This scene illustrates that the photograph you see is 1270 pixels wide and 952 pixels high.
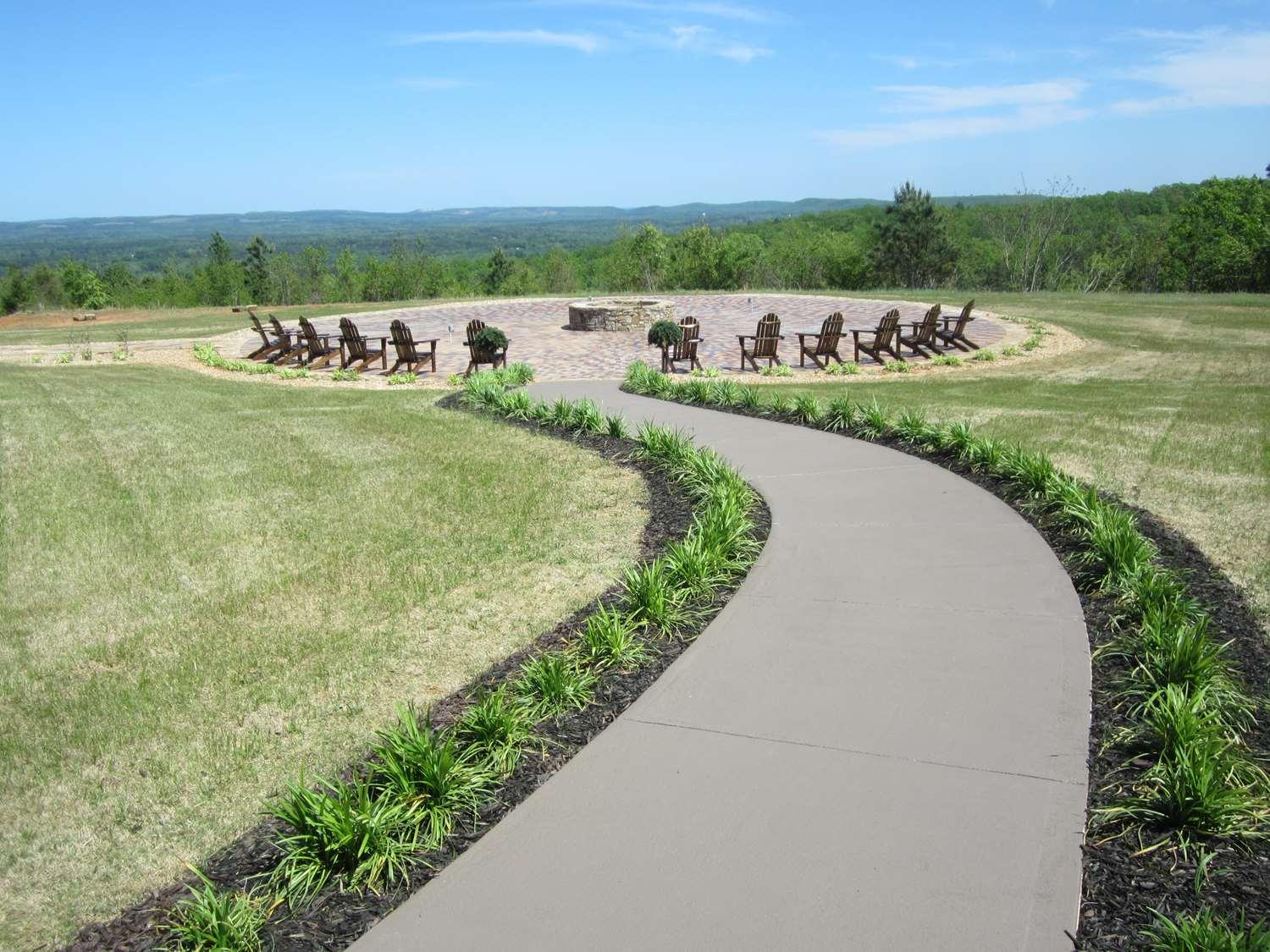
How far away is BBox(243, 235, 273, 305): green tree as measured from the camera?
310 feet

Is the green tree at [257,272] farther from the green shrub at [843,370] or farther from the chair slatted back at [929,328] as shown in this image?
the green shrub at [843,370]

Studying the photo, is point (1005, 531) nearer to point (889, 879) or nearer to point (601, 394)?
point (889, 879)

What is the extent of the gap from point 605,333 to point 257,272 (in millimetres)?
90939

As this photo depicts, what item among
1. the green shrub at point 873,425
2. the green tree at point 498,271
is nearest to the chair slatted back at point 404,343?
the green shrub at point 873,425

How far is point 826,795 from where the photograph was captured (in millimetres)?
3635

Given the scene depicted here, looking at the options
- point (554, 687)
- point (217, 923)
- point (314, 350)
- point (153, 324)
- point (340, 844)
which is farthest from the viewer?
point (153, 324)

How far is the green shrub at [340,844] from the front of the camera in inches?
131

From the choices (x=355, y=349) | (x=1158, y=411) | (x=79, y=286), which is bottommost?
(x=79, y=286)

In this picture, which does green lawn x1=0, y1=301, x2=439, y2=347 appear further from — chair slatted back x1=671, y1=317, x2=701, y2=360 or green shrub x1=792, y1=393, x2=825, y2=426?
green shrub x1=792, y1=393, x2=825, y2=426

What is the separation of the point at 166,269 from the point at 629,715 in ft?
362

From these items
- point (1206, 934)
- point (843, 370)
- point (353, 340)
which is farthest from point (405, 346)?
point (1206, 934)

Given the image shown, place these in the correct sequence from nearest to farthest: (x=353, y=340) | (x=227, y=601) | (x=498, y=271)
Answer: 1. (x=227, y=601)
2. (x=353, y=340)
3. (x=498, y=271)

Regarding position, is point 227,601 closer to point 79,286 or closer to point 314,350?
point 314,350

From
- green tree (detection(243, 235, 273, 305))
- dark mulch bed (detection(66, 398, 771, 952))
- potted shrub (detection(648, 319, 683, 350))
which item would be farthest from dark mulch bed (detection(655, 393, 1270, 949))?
green tree (detection(243, 235, 273, 305))
